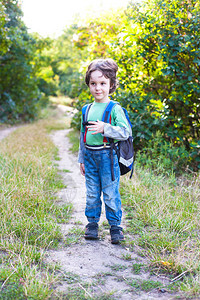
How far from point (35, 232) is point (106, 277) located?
914 mm

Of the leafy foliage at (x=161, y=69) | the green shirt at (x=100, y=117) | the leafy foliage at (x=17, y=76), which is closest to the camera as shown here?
the green shirt at (x=100, y=117)

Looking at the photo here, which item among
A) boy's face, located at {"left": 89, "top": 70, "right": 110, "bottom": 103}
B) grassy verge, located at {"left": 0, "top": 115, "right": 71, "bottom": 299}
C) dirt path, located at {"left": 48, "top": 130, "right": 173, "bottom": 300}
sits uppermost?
boy's face, located at {"left": 89, "top": 70, "right": 110, "bottom": 103}

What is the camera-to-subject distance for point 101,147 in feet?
9.09

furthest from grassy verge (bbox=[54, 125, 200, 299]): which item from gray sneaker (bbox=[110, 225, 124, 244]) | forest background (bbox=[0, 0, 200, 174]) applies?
forest background (bbox=[0, 0, 200, 174])

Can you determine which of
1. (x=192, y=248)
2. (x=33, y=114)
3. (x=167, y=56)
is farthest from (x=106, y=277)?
(x=33, y=114)

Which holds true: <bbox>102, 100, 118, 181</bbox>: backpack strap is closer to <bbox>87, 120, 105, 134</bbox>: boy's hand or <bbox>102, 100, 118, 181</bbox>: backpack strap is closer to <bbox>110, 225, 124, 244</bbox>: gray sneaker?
<bbox>87, 120, 105, 134</bbox>: boy's hand

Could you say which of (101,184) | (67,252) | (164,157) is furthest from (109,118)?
(164,157)

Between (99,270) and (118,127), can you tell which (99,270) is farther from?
(118,127)

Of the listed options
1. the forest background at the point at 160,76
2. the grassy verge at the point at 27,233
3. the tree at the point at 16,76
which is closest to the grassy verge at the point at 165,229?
Answer: the grassy verge at the point at 27,233

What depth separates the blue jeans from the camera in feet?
9.14

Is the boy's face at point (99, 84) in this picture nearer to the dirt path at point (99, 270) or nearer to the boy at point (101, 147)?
the boy at point (101, 147)

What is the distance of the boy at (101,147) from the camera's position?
8.84 feet

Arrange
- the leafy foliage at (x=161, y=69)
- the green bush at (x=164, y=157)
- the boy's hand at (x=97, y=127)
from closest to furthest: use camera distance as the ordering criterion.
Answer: the boy's hand at (x=97, y=127) < the leafy foliage at (x=161, y=69) < the green bush at (x=164, y=157)

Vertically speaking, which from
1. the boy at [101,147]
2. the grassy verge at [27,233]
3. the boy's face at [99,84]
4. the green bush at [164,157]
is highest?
the boy's face at [99,84]
